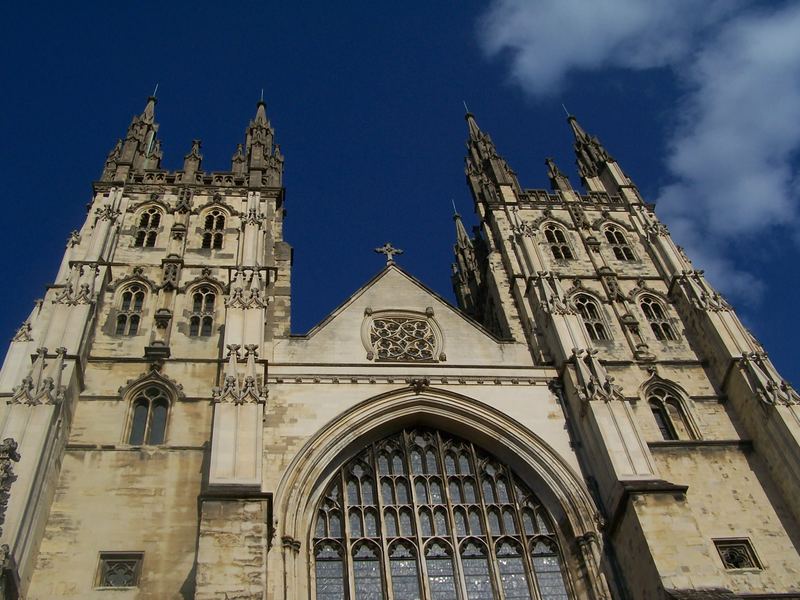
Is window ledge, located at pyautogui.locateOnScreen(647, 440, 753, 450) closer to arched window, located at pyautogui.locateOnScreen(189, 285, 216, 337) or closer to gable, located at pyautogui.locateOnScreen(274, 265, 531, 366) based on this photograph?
gable, located at pyautogui.locateOnScreen(274, 265, 531, 366)

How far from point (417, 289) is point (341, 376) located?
4154 millimetres

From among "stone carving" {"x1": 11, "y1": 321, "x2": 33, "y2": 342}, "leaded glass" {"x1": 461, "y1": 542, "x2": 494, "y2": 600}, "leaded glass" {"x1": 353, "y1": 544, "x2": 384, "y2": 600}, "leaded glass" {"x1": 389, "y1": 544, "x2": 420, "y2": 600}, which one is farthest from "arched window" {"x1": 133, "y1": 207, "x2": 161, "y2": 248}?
"leaded glass" {"x1": 461, "y1": 542, "x2": 494, "y2": 600}

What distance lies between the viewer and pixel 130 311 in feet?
65.0

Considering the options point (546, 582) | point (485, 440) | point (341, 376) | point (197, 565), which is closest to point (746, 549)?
point (546, 582)

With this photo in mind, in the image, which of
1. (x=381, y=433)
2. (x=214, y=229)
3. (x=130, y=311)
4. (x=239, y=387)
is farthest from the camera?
(x=214, y=229)

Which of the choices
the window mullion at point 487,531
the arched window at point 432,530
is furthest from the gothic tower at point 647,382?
the window mullion at point 487,531

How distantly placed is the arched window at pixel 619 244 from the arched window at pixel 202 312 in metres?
10.9

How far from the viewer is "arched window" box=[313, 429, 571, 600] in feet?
48.1

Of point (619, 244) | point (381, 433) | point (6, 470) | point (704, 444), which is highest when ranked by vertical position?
point (619, 244)

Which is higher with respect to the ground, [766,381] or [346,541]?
[766,381]

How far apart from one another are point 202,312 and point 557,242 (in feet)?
32.9

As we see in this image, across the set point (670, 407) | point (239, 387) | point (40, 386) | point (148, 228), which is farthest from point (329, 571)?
point (148, 228)

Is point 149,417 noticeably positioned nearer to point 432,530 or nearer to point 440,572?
point 432,530

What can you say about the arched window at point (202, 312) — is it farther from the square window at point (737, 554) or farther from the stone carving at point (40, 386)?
the square window at point (737, 554)
